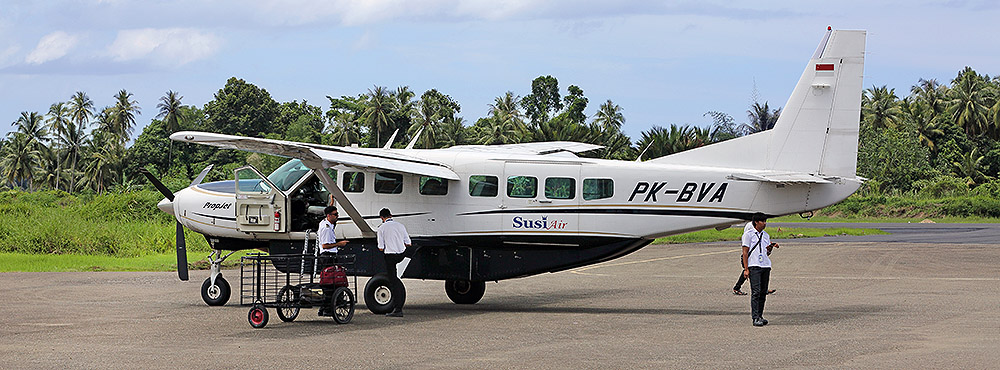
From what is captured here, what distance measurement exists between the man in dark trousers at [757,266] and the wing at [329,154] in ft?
17.1

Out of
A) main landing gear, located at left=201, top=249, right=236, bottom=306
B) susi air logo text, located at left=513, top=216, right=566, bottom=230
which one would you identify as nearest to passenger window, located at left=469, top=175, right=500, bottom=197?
susi air logo text, located at left=513, top=216, right=566, bottom=230

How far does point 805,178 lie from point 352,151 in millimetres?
7699

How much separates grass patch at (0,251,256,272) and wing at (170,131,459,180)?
11.5 m

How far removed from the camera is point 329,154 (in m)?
16.9

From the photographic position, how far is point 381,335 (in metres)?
14.0

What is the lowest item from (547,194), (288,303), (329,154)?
(288,303)

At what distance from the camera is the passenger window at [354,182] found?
18.3m

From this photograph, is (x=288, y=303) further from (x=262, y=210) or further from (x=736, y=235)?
(x=736, y=235)

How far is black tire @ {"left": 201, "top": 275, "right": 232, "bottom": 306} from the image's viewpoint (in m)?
18.0

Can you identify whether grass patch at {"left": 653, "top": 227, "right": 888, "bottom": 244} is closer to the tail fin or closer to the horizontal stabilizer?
the tail fin

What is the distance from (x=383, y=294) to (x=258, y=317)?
258 centimetres

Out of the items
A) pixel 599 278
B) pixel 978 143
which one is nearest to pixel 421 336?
pixel 599 278

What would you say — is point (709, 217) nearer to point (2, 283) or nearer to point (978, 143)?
point (2, 283)

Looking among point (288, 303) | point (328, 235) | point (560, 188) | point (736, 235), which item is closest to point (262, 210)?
point (328, 235)
